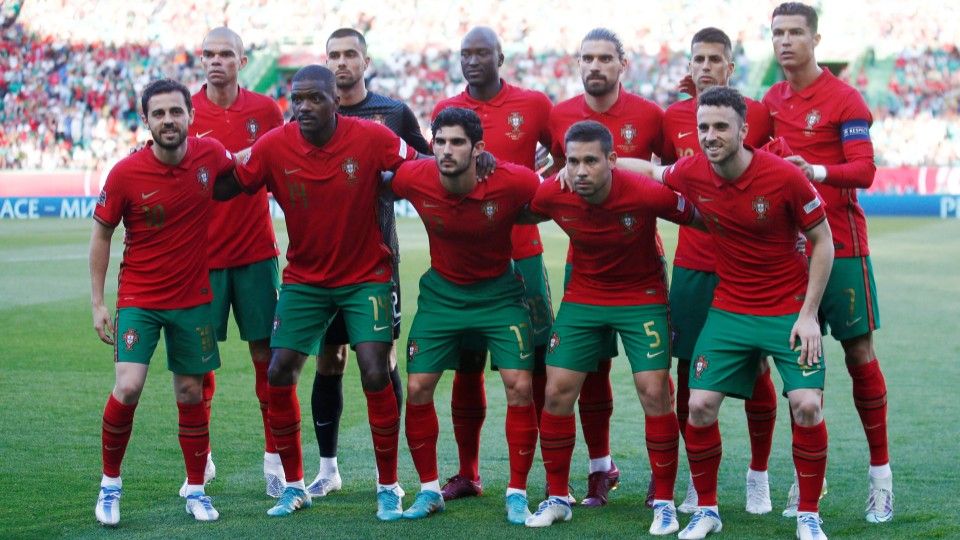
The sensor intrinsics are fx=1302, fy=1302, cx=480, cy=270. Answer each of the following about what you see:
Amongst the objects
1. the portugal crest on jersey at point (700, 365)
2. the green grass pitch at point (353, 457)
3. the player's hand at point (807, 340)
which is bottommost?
the green grass pitch at point (353, 457)

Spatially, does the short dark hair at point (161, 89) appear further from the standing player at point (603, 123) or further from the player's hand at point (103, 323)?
the standing player at point (603, 123)

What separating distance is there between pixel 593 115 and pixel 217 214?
203 centimetres

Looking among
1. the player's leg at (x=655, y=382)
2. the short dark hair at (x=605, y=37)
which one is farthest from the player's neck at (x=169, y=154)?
the player's leg at (x=655, y=382)

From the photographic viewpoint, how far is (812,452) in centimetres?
552

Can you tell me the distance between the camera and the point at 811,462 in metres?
5.53

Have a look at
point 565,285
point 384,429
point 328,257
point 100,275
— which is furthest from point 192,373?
point 565,285

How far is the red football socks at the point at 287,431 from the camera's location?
245 inches

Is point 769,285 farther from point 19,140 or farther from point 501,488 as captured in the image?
point 19,140

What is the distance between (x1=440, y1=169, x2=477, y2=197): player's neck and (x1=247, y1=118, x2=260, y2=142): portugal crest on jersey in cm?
145

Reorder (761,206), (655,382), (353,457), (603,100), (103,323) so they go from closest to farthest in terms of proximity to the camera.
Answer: (761,206)
(655,382)
(103,323)
(603,100)
(353,457)

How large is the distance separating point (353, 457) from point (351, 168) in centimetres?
202

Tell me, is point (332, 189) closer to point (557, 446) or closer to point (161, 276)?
point (161, 276)

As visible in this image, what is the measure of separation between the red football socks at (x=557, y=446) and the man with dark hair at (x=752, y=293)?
57 centimetres

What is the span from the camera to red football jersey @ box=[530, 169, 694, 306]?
5.83 m
